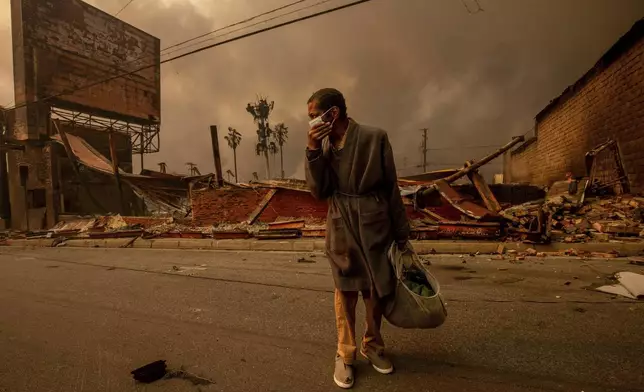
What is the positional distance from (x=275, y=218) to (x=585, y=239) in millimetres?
7499

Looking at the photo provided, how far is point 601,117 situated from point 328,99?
13.6m

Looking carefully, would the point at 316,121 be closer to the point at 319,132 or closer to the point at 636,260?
the point at 319,132

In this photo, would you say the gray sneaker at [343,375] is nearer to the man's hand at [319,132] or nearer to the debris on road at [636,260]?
the man's hand at [319,132]

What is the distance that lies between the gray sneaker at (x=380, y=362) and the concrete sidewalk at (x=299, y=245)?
478 centimetres

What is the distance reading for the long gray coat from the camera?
186 cm

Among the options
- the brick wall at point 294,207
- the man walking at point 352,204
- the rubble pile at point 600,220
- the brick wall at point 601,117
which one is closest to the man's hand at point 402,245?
the man walking at point 352,204

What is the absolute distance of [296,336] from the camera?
8.83 ft

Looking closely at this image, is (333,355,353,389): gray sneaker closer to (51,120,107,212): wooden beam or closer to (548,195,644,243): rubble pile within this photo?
(548,195,644,243): rubble pile

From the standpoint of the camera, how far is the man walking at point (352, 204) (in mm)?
1864

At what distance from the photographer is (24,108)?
725 inches

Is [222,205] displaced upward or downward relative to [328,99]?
downward

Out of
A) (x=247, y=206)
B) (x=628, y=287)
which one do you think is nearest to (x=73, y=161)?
(x=247, y=206)

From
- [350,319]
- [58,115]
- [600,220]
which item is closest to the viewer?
[350,319]

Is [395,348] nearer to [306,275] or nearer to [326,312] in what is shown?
[326,312]
